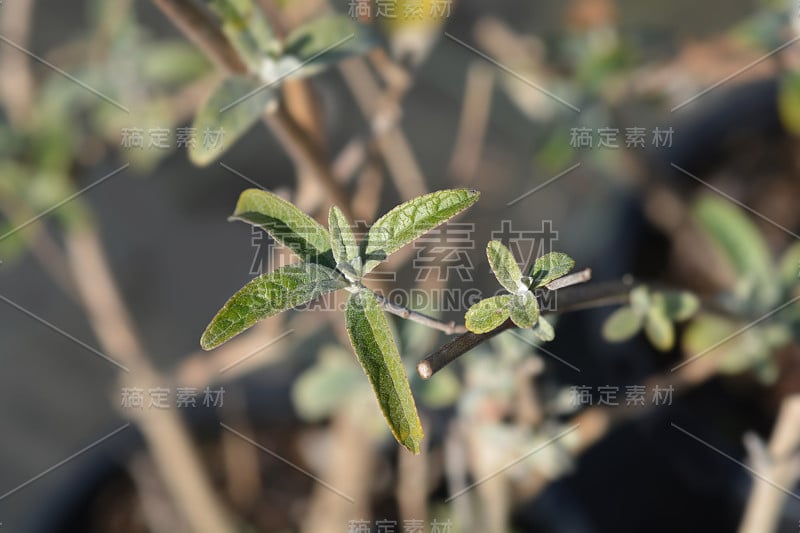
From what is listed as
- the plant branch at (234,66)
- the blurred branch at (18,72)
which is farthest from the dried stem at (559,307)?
the blurred branch at (18,72)

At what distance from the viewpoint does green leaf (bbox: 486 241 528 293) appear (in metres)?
0.41

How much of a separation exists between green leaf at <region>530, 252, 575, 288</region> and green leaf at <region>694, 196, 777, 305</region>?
36 centimetres

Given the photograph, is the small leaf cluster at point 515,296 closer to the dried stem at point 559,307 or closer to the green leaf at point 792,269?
the dried stem at point 559,307

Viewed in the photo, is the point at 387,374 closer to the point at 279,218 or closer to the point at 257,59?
the point at 279,218

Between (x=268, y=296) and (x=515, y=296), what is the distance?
0.13m

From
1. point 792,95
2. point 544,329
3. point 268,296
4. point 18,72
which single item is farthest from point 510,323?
point 18,72

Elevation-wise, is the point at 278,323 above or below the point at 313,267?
below

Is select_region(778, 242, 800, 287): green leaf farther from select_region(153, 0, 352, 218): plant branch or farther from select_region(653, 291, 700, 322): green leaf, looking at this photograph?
select_region(153, 0, 352, 218): plant branch

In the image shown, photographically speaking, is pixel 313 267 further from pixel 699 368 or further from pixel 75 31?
pixel 75 31

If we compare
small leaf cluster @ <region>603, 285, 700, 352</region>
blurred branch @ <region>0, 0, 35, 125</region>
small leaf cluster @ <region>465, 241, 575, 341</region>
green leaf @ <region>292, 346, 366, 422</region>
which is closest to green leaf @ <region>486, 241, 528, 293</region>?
small leaf cluster @ <region>465, 241, 575, 341</region>

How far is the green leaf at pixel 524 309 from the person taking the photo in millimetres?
382

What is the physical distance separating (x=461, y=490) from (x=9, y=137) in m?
0.62

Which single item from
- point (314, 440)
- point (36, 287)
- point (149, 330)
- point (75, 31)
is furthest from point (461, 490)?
point (75, 31)

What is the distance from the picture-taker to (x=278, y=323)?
0.75 meters
